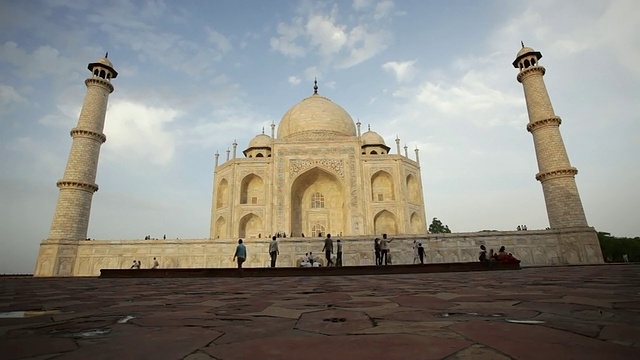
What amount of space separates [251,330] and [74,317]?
109 cm

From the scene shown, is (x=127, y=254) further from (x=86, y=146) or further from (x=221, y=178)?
(x=221, y=178)

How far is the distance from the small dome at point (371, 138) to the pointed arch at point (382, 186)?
192 inches

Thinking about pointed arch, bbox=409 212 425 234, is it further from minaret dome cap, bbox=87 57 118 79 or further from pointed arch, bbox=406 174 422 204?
minaret dome cap, bbox=87 57 118 79

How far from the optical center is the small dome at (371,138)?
2720 cm

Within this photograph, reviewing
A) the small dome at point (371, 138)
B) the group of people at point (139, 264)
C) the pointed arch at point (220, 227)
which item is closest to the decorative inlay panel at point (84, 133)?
the group of people at point (139, 264)

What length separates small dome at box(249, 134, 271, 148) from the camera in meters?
27.8

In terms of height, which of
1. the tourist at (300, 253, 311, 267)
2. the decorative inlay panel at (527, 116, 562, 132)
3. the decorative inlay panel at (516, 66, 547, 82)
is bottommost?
the tourist at (300, 253, 311, 267)

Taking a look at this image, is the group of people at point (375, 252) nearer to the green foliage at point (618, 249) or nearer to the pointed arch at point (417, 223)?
the pointed arch at point (417, 223)

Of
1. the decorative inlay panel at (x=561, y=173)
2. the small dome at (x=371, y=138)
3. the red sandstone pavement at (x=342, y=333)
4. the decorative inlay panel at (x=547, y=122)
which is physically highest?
the small dome at (x=371, y=138)

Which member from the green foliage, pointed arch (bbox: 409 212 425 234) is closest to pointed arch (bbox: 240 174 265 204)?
pointed arch (bbox: 409 212 425 234)

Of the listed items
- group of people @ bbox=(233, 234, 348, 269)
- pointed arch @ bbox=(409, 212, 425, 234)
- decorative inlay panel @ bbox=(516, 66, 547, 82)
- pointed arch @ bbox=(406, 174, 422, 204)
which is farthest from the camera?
pointed arch @ bbox=(406, 174, 422, 204)

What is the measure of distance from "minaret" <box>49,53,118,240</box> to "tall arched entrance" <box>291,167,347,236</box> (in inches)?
412

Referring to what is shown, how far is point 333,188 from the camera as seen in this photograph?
2356 cm

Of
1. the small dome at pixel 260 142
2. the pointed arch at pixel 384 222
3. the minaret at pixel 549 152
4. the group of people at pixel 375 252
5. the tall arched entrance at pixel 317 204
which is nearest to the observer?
the group of people at pixel 375 252
